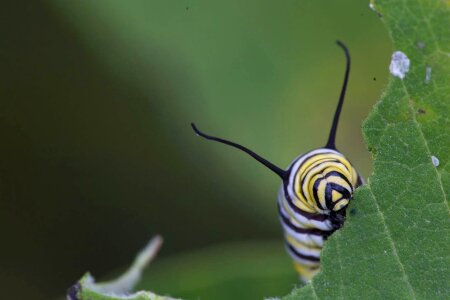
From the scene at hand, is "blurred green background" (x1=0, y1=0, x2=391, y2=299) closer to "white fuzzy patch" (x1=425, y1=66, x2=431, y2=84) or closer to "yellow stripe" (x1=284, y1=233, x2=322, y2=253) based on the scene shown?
"yellow stripe" (x1=284, y1=233, x2=322, y2=253)

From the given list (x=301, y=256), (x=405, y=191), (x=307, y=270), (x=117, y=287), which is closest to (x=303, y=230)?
(x=301, y=256)

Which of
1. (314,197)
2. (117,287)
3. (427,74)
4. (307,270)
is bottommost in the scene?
(307,270)

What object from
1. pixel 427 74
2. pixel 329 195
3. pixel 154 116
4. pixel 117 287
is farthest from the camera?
pixel 154 116

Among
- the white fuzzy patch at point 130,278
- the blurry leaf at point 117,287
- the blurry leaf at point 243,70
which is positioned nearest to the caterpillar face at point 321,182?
the blurry leaf at point 117,287

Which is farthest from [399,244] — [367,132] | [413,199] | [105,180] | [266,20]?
[105,180]

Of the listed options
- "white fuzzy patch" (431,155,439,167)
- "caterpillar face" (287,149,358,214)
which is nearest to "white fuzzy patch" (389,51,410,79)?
"white fuzzy patch" (431,155,439,167)

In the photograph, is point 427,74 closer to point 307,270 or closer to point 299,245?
point 299,245
